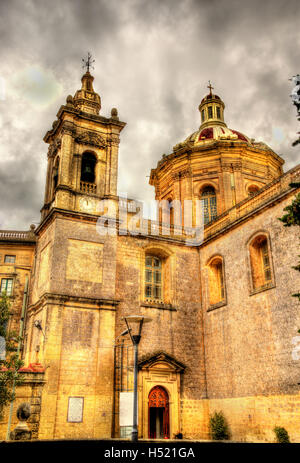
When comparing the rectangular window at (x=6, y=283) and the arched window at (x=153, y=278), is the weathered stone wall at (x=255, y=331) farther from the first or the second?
the rectangular window at (x=6, y=283)

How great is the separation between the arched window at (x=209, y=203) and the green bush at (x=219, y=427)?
1148 centimetres

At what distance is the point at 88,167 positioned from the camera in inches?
894

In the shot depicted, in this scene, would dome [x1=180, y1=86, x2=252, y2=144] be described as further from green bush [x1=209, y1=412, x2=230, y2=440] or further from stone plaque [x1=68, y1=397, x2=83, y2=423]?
stone plaque [x1=68, y1=397, x2=83, y2=423]

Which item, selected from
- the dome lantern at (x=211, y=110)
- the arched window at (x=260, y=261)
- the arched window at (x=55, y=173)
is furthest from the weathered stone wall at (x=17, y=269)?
the dome lantern at (x=211, y=110)

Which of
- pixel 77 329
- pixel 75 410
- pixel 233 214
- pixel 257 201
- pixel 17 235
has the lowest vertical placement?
pixel 75 410

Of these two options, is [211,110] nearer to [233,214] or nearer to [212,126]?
[212,126]

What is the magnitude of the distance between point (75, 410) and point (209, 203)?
14812 mm

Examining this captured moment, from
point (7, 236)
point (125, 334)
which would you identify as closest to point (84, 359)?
point (125, 334)

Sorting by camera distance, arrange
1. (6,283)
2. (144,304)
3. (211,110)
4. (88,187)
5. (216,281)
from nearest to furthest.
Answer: (144,304), (216,281), (88,187), (6,283), (211,110)

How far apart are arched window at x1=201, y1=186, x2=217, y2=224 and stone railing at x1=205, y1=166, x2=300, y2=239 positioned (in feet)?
12.2

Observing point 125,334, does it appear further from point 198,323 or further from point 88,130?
point 88,130

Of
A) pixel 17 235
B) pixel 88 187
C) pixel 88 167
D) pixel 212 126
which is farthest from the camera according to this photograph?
pixel 212 126

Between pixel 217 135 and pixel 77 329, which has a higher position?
pixel 217 135

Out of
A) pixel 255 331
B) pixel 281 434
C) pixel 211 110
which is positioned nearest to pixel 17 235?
pixel 255 331
